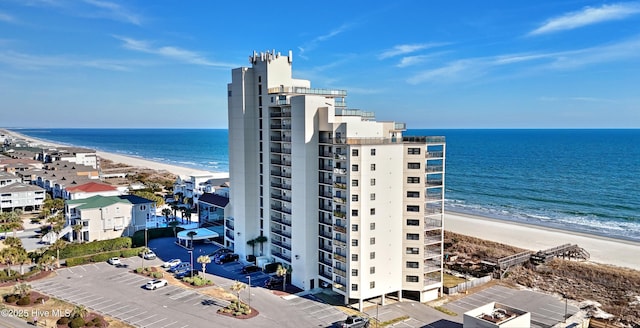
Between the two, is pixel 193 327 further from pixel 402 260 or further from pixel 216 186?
pixel 216 186

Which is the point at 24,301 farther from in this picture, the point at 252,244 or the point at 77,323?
the point at 252,244

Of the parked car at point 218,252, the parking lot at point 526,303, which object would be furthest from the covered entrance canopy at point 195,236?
the parking lot at point 526,303

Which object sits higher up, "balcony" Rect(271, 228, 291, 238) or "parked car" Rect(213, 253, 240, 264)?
"balcony" Rect(271, 228, 291, 238)

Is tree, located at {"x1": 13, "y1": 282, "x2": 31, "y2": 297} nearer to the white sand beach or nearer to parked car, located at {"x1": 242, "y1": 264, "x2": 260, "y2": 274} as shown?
parked car, located at {"x1": 242, "y1": 264, "x2": 260, "y2": 274}

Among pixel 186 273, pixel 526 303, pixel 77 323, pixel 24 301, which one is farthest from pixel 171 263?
pixel 526 303

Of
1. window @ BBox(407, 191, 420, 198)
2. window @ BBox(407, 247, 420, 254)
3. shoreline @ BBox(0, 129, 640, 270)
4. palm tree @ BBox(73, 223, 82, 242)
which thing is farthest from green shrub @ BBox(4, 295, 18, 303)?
shoreline @ BBox(0, 129, 640, 270)

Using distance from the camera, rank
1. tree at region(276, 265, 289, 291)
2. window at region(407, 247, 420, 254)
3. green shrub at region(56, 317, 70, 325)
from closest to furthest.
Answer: green shrub at region(56, 317, 70, 325)
window at region(407, 247, 420, 254)
tree at region(276, 265, 289, 291)
